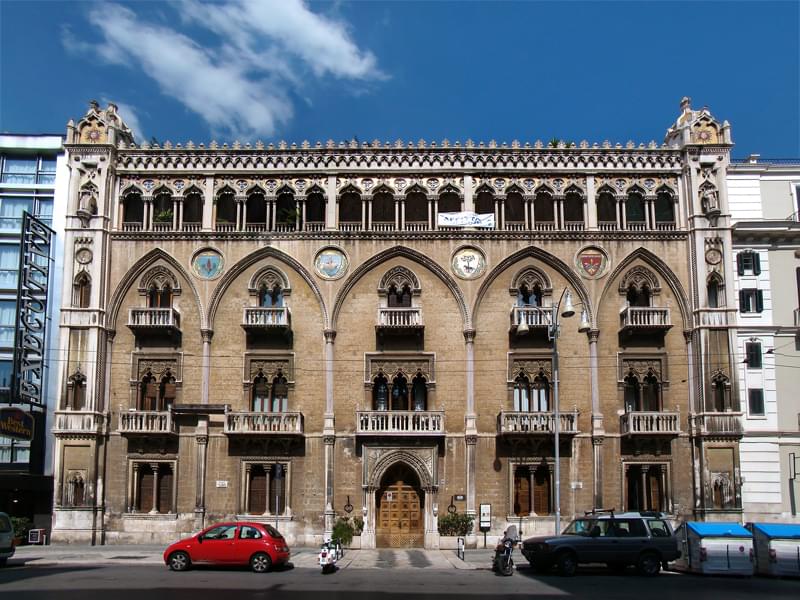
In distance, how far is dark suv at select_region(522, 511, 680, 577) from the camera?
29.2 metres

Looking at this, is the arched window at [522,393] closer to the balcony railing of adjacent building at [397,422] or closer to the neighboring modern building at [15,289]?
the balcony railing of adjacent building at [397,422]

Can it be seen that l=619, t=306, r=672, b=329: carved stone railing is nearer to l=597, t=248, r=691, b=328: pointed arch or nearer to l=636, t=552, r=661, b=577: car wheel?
l=597, t=248, r=691, b=328: pointed arch

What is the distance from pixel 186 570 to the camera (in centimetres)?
2944

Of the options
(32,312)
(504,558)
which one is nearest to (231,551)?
(504,558)

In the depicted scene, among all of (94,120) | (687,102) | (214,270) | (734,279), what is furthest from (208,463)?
(687,102)

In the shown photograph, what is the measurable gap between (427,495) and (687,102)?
2394 centimetres

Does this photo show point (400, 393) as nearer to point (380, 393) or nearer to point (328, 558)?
point (380, 393)

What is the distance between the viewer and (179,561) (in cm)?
2938

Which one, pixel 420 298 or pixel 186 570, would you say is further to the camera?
pixel 420 298

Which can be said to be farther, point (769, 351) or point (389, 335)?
point (769, 351)

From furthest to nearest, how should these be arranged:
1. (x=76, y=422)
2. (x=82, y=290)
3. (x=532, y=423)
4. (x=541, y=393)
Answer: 1. (x=82, y=290)
2. (x=541, y=393)
3. (x=76, y=422)
4. (x=532, y=423)

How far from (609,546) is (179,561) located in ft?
47.5

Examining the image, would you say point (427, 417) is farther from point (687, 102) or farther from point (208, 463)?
point (687, 102)

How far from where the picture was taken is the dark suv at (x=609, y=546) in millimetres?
29172
